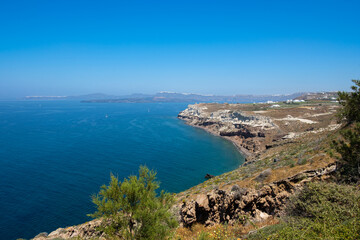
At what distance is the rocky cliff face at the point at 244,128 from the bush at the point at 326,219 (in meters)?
49.1

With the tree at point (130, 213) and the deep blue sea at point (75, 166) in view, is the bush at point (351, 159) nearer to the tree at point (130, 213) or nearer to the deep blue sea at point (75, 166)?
the tree at point (130, 213)

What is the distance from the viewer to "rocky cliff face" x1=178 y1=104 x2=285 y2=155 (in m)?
60.8

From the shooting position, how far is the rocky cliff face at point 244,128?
199 ft

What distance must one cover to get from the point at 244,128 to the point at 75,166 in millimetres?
55074

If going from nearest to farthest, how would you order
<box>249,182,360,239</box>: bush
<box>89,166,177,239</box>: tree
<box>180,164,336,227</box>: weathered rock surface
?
<box>249,182,360,239</box>: bush, <box>89,166,177,239</box>: tree, <box>180,164,336,227</box>: weathered rock surface

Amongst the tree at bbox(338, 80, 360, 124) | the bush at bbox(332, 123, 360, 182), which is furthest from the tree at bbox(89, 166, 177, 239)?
the tree at bbox(338, 80, 360, 124)

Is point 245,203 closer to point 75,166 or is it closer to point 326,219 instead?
point 326,219

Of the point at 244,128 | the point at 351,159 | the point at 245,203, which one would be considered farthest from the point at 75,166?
the point at 244,128

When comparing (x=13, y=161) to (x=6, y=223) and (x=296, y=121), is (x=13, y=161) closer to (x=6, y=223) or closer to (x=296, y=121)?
(x=6, y=223)

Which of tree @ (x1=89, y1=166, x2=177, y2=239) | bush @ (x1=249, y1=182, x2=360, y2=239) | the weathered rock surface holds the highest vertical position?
bush @ (x1=249, y1=182, x2=360, y2=239)

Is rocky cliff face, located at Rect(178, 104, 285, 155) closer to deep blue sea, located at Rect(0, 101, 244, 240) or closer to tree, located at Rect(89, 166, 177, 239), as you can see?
deep blue sea, located at Rect(0, 101, 244, 240)

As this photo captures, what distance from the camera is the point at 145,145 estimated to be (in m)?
61.3

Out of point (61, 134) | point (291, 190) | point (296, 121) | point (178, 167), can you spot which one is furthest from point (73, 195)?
point (296, 121)

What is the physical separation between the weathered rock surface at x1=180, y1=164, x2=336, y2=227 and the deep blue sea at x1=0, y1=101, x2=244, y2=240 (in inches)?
729
